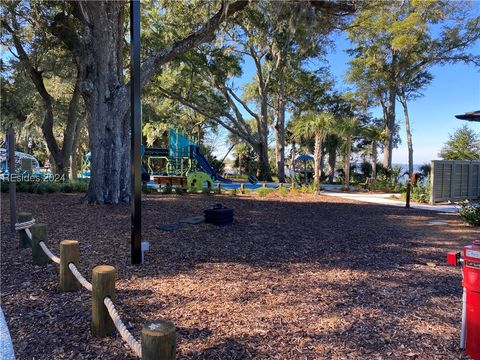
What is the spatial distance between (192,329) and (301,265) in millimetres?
2128

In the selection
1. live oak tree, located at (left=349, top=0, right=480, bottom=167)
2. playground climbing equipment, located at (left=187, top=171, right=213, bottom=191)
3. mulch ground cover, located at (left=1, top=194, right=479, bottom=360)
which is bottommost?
mulch ground cover, located at (left=1, top=194, right=479, bottom=360)

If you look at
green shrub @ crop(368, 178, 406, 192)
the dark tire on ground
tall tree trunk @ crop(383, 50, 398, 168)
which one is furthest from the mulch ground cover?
tall tree trunk @ crop(383, 50, 398, 168)

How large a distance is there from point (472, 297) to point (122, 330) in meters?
2.27

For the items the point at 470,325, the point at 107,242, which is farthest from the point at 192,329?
the point at 107,242

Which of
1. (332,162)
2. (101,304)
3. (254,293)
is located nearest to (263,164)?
(332,162)

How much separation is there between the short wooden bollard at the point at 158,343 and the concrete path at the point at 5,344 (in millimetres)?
1224

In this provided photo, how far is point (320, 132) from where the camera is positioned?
17.2 metres

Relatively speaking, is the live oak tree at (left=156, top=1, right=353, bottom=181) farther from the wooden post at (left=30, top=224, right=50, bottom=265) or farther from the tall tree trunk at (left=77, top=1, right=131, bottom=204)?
the wooden post at (left=30, top=224, right=50, bottom=265)

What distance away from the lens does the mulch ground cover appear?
2.65 meters

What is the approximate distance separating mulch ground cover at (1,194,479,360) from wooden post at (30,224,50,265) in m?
0.09

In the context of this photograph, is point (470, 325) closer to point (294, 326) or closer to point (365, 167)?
point (294, 326)

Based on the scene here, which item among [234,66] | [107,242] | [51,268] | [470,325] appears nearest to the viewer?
[470,325]

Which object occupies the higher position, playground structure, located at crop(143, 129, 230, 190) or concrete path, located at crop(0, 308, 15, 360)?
playground structure, located at crop(143, 129, 230, 190)

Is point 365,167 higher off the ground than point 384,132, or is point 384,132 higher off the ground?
point 384,132
